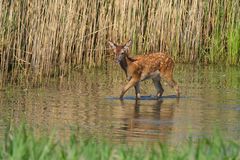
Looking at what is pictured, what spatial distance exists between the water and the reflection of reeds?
52 cm

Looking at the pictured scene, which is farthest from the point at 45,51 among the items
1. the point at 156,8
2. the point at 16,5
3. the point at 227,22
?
the point at 227,22

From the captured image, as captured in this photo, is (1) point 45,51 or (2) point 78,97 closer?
(2) point 78,97

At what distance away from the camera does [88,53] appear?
51.2ft

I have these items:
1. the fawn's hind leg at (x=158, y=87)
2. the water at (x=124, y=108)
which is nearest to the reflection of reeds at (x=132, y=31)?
the water at (x=124, y=108)

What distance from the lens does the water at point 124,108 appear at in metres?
9.48

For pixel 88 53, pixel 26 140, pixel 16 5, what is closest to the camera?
pixel 26 140

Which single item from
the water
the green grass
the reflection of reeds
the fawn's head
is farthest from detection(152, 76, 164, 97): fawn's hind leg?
the green grass

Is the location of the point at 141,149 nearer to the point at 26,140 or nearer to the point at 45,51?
the point at 26,140

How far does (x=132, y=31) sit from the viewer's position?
52.3 feet

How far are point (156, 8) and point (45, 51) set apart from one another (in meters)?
3.04

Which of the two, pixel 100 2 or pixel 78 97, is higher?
pixel 100 2

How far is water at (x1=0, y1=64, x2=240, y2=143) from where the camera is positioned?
9484 millimetres

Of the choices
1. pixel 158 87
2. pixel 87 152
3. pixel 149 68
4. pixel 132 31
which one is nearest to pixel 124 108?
pixel 158 87

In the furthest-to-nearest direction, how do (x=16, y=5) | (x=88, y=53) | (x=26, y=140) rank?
(x=88, y=53) < (x=16, y=5) < (x=26, y=140)
